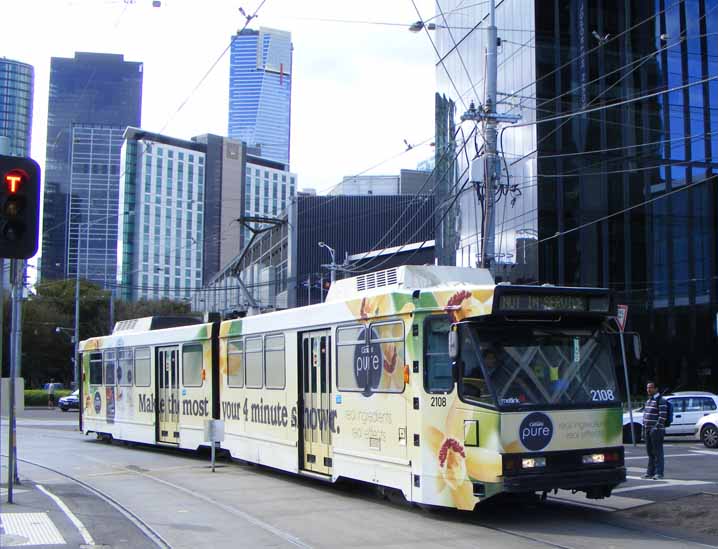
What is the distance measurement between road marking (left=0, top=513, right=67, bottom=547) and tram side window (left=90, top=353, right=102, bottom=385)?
46.4 ft

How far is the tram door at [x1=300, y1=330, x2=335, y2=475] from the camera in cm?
1339

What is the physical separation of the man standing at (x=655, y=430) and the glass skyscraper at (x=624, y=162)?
20332mm

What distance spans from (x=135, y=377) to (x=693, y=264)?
24.6 m

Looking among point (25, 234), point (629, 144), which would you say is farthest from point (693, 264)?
point (25, 234)

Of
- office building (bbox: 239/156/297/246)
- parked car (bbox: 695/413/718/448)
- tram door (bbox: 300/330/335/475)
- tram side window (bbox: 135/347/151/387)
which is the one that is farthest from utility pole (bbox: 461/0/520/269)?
office building (bbox: 239/156/297/246)

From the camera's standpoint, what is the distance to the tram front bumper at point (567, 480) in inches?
390

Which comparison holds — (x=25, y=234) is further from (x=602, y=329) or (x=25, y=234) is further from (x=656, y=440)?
(x=656, y=440)

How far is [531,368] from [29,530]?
641 cm

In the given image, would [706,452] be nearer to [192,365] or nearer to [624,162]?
[192,365]

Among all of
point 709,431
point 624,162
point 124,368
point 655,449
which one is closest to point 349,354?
point 655,449

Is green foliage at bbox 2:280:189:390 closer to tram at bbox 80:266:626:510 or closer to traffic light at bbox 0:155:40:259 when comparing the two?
tram at bbox 80:266:626:510

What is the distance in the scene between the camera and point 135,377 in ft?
73.4

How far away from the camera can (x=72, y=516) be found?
11.1m

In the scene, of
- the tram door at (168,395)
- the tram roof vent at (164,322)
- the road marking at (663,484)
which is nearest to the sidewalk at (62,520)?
the tram door at (168,395)
